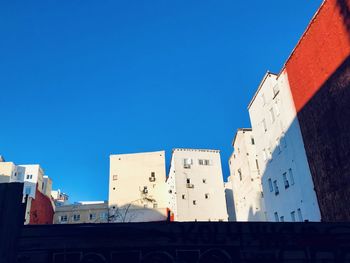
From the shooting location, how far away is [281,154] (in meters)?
31.4

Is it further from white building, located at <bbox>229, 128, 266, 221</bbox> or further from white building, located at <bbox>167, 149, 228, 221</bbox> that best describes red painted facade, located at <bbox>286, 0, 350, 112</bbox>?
white building, located at <bbox>167, 149, 228, 221</bbox>

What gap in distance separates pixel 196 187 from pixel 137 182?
1173 cm

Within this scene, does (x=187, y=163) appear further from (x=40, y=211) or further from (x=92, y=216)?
(x=40, y=211)

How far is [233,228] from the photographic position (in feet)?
34.4

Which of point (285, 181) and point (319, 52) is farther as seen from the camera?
point (285, 181)

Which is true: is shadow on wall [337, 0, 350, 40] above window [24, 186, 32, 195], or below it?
below

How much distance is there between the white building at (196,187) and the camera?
2363 inches

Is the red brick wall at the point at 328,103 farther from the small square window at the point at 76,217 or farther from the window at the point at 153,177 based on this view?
the small square window at the point at 76,217

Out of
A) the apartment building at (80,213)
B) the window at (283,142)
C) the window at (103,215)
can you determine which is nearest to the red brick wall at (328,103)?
the window at (283,142)

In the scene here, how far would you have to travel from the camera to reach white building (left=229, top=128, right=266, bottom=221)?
4409cm

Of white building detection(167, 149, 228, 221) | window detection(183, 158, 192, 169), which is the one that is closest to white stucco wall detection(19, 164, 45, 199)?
white building detection(167, 149, 228, 221)

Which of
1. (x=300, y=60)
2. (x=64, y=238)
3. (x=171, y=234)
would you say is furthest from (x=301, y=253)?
(x=300, y=60)

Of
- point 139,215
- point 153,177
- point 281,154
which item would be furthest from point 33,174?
point 281,154

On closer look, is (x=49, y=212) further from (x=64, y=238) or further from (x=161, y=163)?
(x=64, y=238)
